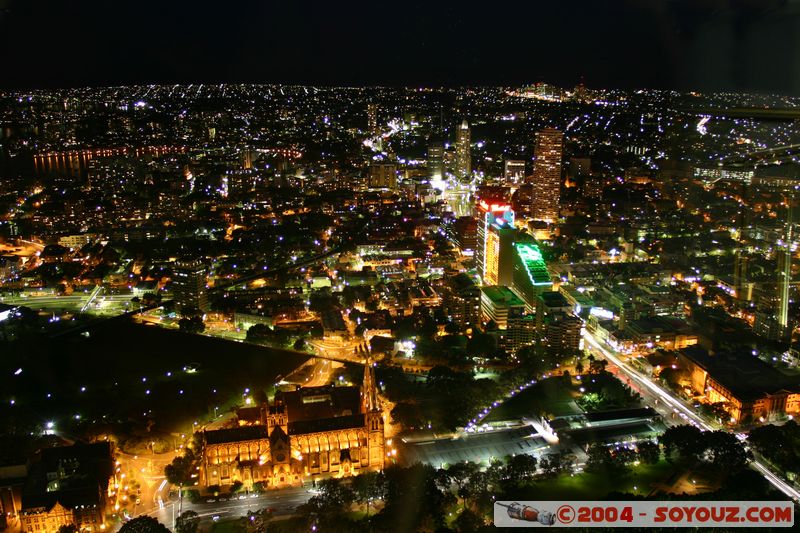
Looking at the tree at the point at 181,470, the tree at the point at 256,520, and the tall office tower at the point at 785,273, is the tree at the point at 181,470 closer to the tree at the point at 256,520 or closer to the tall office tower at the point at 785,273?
the tree at the point at 256,520

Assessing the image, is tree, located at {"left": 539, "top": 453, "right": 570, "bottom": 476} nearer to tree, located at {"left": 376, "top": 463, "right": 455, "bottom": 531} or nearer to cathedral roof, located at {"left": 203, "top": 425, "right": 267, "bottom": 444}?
tree, located at {"left": 376, "top": 463, "right": 455, "bottom": 531}

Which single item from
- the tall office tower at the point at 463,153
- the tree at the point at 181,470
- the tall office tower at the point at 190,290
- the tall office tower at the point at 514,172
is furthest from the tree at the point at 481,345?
the tall office tower at the point at 463,153

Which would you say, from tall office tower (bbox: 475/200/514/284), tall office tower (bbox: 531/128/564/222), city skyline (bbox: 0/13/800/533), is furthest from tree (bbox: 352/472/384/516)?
→ tall office tower (bbox: 531/128/564/222)

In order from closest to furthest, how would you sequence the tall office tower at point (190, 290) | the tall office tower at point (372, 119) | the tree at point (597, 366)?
the tree at point (597, 366) < the tall office tower at point (190, 290) < the tall office tower at point (372, 119)

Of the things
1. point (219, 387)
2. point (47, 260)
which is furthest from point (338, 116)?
point (219, 387)

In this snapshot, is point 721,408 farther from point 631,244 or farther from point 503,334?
point 631,244

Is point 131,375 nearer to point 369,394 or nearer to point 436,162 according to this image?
point 369,394
